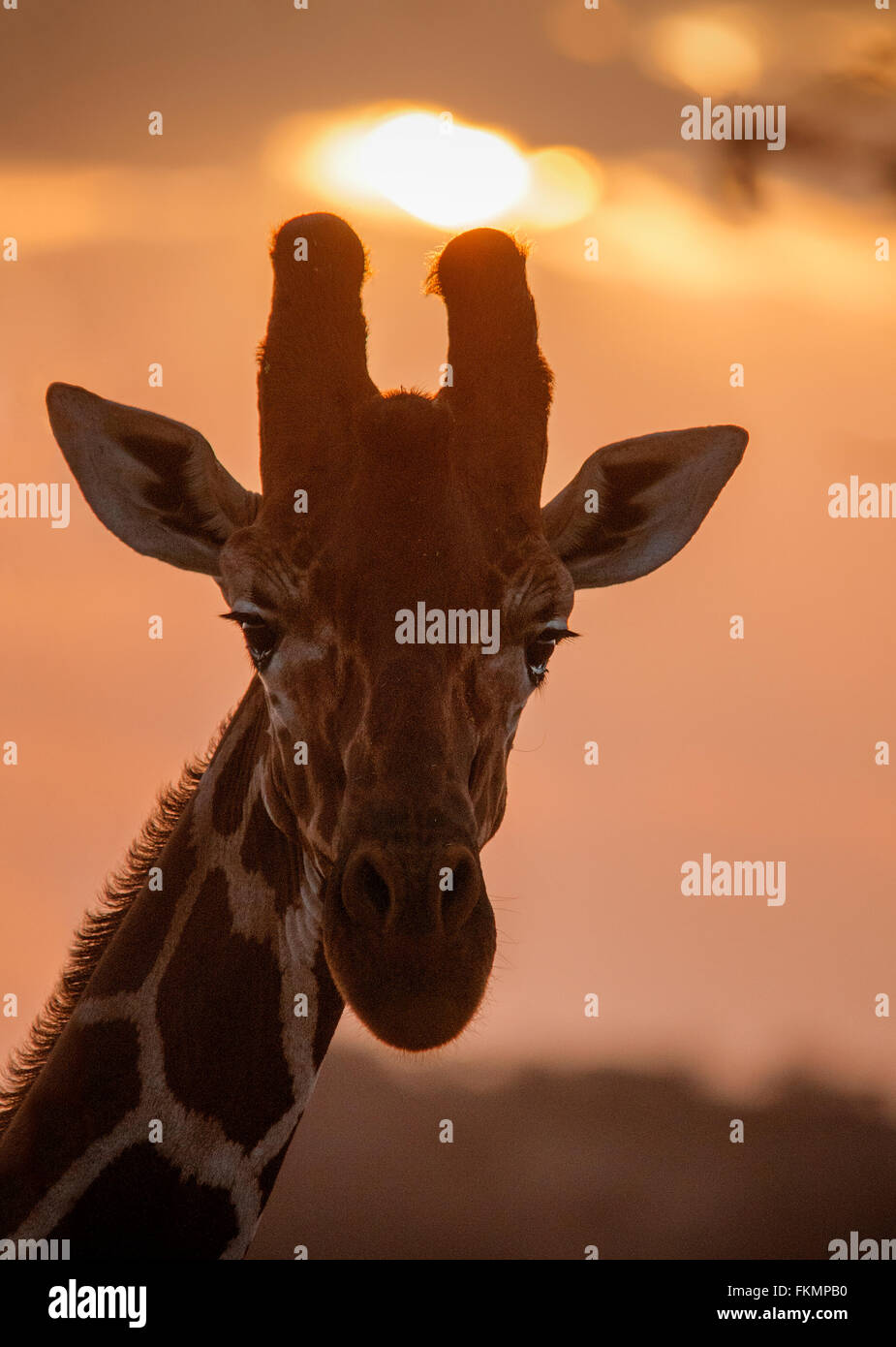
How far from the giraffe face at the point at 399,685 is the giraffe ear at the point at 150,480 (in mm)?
380

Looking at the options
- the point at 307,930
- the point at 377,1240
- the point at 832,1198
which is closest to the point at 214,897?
the point at 307,930

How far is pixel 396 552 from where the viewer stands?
4594 millimetres

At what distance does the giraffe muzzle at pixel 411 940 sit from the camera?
3.85 meters

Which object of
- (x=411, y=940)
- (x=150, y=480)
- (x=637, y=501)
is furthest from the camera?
(x=637, y=501)

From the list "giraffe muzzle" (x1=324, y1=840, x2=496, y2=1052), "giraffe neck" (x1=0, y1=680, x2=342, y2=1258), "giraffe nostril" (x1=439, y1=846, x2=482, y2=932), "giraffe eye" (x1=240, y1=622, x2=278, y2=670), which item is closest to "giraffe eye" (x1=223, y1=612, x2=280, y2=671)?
"giraffe eye" (x1=240, y1=622, x2=278, y2=670)

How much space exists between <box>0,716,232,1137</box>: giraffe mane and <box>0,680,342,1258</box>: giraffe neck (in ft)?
0.83

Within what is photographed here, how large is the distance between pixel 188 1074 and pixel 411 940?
A: 1401 mm

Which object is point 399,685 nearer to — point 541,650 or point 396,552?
point 396,552

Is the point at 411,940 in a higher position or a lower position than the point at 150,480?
lower

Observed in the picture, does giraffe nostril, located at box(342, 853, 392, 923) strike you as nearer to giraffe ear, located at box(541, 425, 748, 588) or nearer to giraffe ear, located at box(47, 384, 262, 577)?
giraffe ear, located at box(47, 384, 262, 577)

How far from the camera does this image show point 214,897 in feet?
16.5

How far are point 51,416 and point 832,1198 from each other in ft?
55.5
